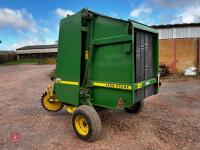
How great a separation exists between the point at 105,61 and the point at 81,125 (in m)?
1.40

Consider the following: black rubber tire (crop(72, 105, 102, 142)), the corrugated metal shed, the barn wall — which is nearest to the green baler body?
black rubber tire (crop(72, 105, 102, 142))

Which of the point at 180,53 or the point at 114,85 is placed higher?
the point at 180,53

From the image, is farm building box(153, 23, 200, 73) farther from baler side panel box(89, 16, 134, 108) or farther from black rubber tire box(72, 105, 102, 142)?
black rubber tire box(72, 105, 102, 142)

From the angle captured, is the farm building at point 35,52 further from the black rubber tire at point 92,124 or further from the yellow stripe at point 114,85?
the black rubber tire at point 92,124

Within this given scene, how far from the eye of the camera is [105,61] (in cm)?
454

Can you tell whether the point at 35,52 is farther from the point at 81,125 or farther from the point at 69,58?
the point at 81,125

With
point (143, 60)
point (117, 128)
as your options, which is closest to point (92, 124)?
point (117, 128)

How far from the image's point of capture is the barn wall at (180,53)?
1397 cm

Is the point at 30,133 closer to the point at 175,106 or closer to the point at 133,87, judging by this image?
the point at 133,87

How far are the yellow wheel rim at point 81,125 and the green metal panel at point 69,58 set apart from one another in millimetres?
429

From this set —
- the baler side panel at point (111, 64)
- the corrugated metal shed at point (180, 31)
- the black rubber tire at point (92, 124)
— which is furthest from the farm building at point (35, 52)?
the black rubber tire at point (92, 124)

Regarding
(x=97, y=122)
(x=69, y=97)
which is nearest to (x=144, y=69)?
(x=97, y=122)

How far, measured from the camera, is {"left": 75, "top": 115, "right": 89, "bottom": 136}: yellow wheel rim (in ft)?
15.0

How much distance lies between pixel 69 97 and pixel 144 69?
5.91ft
